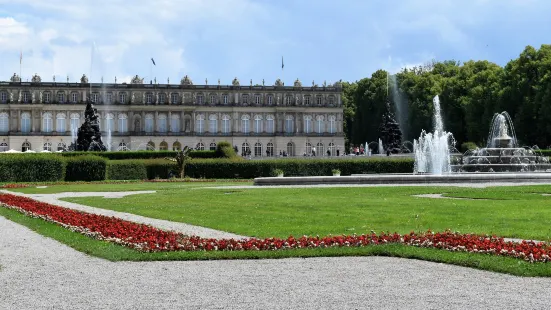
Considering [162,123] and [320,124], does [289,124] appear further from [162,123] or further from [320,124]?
[162,123]

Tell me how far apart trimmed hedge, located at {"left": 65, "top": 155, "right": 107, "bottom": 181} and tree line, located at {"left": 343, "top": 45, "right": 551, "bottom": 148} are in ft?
109

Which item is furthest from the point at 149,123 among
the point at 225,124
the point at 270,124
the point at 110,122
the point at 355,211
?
the point at 355,211

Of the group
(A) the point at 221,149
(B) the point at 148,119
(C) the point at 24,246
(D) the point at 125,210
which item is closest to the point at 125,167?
(A) the point at 221,149

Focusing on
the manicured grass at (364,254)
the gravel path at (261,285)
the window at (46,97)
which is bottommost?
the gravel path at (261,285)

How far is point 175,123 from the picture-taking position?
4200 inches

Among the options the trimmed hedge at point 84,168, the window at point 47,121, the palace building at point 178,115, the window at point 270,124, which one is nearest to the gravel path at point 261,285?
the trimmed hedge at point 84,168

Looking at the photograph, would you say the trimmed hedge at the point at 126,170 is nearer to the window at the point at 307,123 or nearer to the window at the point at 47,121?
the window at the point at 47,121

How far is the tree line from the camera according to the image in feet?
198

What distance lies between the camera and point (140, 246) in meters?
12.2

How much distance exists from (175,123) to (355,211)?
296 ft

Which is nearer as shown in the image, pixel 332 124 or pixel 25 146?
pixel 25 146

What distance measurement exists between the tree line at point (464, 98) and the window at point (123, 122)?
3154 cm

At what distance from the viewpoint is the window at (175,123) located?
349ft

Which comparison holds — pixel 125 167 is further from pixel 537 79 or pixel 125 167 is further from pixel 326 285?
pixel 326 285
